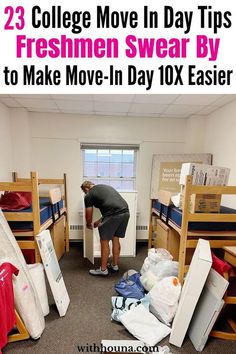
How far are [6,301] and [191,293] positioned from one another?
131 cm

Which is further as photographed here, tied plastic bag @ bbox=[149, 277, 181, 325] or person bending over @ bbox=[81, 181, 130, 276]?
person bending over @ bbox=[81, 181, 130, 276]

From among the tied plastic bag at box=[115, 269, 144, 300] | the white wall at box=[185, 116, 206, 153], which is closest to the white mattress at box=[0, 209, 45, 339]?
the tied plastic bag at box=[115, 269, 144, 300]

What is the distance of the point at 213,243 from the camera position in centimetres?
176

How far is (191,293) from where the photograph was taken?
1.44m

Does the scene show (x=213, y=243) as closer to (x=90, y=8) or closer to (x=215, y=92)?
(x=215, y=92)

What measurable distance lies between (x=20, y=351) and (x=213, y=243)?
5.80 ft

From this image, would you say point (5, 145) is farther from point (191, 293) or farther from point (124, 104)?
point (191, 293)

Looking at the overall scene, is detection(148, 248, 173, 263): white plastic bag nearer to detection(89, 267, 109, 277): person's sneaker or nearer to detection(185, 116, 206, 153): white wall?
detection(89, 267, 109, 277): person's sneaker

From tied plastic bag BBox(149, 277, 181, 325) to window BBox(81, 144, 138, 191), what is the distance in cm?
198

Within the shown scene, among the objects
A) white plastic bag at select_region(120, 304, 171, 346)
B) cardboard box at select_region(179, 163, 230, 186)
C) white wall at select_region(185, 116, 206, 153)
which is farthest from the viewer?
white wall at select_region(185, 116, 206, 153)

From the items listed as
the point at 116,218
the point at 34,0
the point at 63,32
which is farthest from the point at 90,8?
the point at 116,218

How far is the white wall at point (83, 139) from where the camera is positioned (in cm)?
326

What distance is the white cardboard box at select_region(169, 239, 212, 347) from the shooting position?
1403mm

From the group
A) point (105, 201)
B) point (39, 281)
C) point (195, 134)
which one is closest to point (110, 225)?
point (105, 201)
